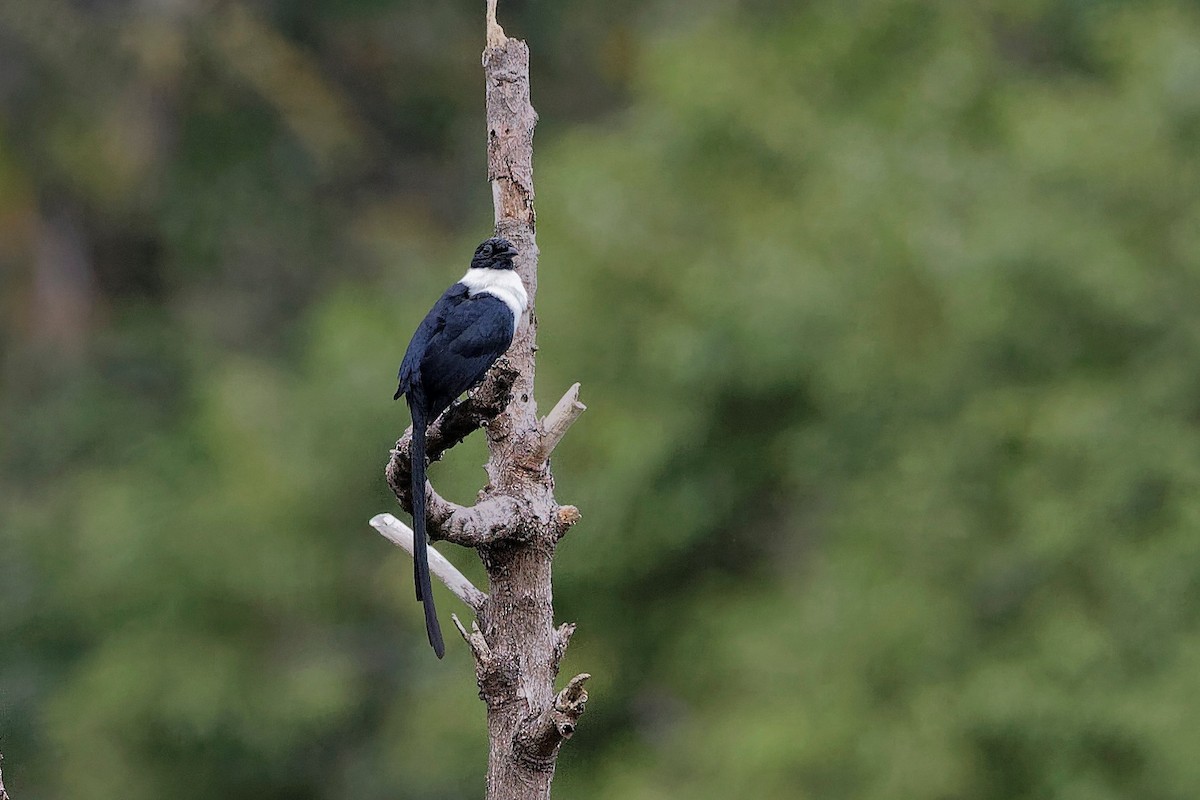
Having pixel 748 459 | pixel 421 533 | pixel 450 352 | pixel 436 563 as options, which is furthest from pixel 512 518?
pixel 748 459

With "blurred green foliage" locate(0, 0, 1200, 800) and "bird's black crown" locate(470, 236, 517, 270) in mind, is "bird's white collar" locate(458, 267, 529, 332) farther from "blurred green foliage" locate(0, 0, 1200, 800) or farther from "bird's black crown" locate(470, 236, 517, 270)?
"blurred green foliage" locate(0, 0, 1200, 800)

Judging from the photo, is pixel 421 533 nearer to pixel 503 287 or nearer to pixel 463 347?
pixel 463 347

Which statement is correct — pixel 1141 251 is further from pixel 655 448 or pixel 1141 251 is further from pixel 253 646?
pixel 253 646

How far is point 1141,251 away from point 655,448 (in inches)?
153

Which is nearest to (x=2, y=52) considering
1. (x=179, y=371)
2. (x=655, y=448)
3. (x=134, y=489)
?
(x=179, y=371)

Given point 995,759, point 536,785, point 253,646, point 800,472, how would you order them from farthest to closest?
point 253,646 < point 800,472 < point 995,759 < point 536,785

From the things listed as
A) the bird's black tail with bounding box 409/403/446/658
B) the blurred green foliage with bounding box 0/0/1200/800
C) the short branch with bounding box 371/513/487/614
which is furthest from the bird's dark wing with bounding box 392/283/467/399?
the blurred green foliage with bounding box 0/0/1200/800

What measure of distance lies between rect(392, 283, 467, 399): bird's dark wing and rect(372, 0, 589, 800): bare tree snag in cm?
20

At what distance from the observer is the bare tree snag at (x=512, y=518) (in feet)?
15.5

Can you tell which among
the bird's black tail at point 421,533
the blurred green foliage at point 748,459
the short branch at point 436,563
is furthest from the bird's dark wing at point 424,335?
the blurred green foliage at point 748,459

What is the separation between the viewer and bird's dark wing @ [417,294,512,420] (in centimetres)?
479

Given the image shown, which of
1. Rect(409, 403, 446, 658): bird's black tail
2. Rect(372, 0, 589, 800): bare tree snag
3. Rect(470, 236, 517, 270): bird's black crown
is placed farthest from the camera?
Rect(470, 236, 517, 270): bird's black crown

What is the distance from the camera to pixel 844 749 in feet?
38.2

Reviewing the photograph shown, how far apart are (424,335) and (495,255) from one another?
1.13 feet
